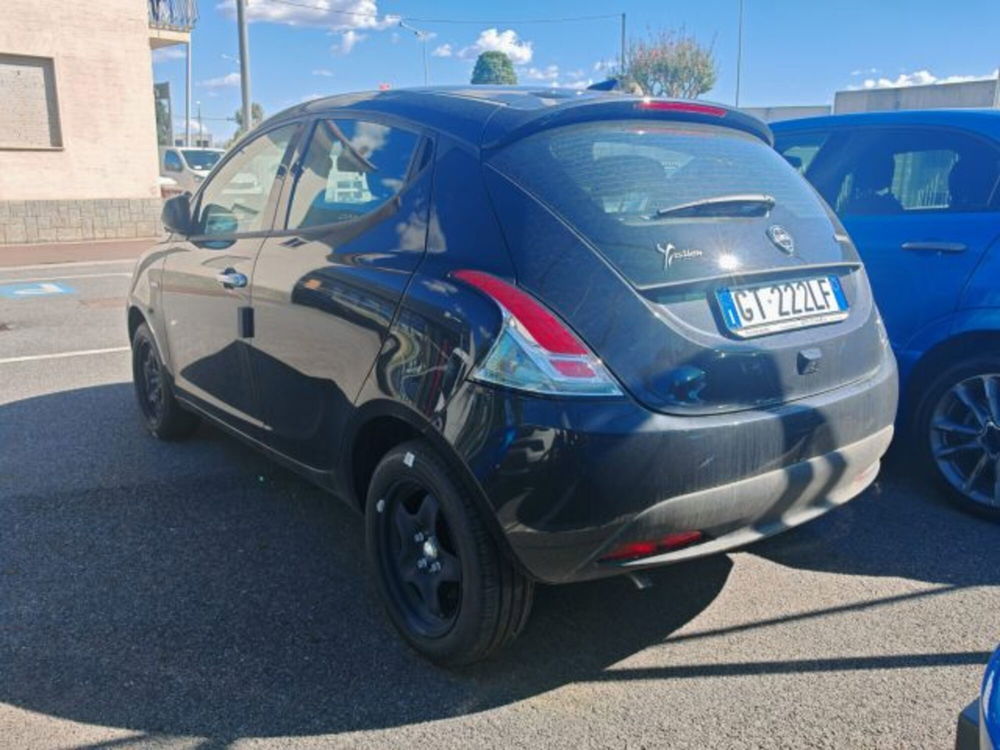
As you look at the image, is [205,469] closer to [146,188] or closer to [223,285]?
[223,285]

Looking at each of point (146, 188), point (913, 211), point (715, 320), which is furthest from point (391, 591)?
point (146, 188)

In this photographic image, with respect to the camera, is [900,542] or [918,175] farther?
[918,175]

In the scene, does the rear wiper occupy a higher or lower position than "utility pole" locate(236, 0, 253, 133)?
lower

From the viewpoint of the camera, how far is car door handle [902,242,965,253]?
153 inches

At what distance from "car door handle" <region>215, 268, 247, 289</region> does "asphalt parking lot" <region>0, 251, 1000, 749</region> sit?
102cm

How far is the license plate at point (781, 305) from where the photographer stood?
8.51ft

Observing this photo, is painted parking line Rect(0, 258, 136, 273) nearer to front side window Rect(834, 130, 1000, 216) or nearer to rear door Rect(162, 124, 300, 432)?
rear door Rect(162, 124, 300, 432)

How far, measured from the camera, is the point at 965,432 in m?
3.87

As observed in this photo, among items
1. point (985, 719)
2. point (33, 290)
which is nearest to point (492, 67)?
point (33, 290)

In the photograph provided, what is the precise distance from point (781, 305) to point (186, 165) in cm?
2504

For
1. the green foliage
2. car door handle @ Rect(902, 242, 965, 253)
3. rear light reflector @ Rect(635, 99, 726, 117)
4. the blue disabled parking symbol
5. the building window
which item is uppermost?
the green foliage

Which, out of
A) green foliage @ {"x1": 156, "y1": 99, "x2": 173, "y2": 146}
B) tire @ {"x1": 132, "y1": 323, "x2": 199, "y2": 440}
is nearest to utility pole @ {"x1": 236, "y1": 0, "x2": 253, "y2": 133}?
tire @ {"x1": 132, "y1": 323, "x2": 199, "y2": 440}

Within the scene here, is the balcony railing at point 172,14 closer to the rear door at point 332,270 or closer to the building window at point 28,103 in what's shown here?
the building window at point 28,103

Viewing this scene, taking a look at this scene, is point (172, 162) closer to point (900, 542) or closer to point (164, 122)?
point (164, 122)
